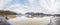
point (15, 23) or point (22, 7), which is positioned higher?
point (22, 7)

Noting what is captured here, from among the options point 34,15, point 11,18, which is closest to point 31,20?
point 34,15

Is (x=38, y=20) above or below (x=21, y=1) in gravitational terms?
below

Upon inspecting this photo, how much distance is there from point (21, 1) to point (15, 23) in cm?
19

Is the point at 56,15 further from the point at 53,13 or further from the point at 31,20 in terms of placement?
the point at 31,20

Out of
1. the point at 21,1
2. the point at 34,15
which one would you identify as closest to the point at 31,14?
the point at 34,15

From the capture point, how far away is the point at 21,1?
0.96 metres

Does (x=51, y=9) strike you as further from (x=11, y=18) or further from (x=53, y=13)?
(x=11, y=18)

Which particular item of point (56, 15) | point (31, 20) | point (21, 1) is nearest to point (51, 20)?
point (56, 15)

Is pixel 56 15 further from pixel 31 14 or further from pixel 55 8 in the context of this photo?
pixel 31 14

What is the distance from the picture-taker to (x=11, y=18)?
94 centimetres

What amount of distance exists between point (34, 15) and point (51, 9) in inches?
5.8

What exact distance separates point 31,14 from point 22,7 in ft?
0.31

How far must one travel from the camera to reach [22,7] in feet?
3.14

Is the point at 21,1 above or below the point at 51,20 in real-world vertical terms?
above
